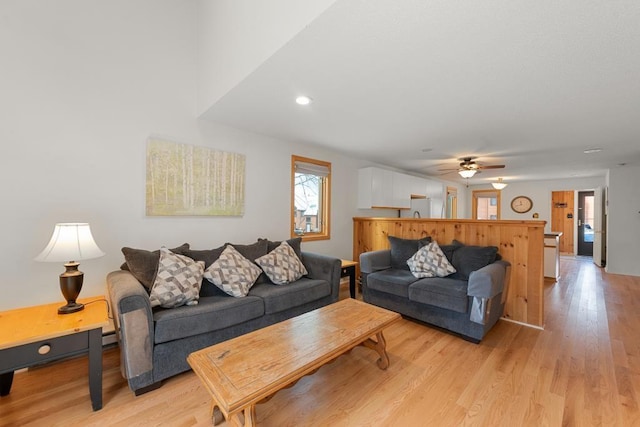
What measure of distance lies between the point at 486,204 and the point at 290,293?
8.47 metres

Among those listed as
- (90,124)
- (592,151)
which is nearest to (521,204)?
(592,151)

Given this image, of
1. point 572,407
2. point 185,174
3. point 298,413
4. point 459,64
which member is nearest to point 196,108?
point 185,174

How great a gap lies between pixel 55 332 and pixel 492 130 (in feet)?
13.7

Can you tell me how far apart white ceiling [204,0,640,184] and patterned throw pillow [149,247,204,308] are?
1485mm

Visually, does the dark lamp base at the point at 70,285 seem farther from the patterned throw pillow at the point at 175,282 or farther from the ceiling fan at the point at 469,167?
the ceiling fan at the point at 469,167

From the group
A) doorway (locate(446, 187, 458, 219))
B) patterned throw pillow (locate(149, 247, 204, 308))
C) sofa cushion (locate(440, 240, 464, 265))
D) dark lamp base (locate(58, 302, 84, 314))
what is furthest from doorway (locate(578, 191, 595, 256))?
dark lamp base (locate(58, 302, 84, 314))

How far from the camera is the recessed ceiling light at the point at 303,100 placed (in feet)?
7.77

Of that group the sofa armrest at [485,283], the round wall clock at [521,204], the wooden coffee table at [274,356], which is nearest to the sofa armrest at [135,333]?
the wooden coffee table at [274,356]

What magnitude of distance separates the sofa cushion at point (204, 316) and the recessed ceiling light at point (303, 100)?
1.80m

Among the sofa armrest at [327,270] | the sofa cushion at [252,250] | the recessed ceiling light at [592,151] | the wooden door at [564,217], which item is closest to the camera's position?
the sofa cushion at [252,250]

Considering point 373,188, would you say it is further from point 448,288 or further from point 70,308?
point 70,308

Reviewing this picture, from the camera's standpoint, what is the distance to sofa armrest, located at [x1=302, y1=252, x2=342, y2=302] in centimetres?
307

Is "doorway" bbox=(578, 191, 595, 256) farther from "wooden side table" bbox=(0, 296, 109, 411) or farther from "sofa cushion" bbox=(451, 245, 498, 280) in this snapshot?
"wooden side table" bbox=(0, 296, 109, 411)

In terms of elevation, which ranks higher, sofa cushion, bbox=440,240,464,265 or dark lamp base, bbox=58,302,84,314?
sofa cushion, bbox=440,240,464,265
